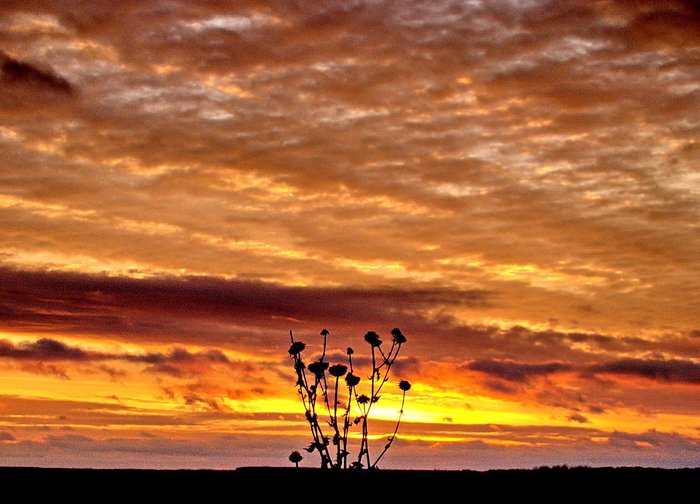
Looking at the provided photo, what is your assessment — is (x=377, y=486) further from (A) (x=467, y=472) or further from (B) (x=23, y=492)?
(B) (x=23, y=492)

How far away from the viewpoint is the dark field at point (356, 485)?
51.8ft

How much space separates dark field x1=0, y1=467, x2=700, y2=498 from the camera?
1577 cm

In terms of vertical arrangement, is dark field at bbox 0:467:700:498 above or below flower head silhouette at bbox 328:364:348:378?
below

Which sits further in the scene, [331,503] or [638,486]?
[638,486]

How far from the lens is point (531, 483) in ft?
57.8

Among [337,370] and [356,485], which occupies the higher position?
[337,370]

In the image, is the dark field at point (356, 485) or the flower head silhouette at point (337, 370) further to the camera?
the flower head silhouette at point (337, 370)

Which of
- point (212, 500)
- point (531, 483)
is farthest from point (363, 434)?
point (212, 500)

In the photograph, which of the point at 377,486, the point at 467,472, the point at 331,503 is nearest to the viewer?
the point at 331,503

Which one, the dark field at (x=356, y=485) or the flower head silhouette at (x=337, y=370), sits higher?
the flower head silhouette at (x=337, y=370)

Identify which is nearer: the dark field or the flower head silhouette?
the dark field

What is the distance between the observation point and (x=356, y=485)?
16578mm

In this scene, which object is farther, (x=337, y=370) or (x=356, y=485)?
(x=337, y=370)

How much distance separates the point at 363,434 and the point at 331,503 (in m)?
5.34
